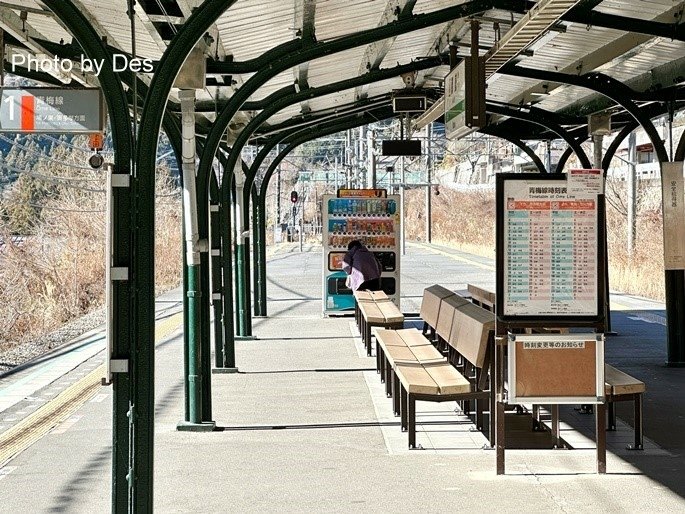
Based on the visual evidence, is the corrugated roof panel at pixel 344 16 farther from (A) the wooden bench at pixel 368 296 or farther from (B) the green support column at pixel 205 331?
(A) the wooden bench at pixel 368 296

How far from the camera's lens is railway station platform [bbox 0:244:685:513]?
6.90 metres

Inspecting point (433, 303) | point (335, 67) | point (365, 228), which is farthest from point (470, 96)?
point (365, 228)

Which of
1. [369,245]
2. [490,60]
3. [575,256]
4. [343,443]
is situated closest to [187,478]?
[343,443]

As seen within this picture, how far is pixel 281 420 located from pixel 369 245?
371 inches

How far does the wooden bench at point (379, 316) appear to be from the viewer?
1305 centimetres

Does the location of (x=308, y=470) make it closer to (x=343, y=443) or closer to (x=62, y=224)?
(x=343, y=443)

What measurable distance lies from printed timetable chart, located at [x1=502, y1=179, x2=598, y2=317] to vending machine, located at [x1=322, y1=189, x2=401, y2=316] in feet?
36.1

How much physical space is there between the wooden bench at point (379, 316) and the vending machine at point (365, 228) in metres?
3.36

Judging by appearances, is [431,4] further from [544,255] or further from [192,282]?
[544,255]

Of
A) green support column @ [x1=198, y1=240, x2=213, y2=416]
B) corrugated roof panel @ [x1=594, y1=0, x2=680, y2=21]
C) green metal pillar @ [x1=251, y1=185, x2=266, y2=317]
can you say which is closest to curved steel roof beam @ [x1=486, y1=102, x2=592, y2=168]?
corrugated roof panel @ [x1=594, y1=0, x2=680, y2=21]

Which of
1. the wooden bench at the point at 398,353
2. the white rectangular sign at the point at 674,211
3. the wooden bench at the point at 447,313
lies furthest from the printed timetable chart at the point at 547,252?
the white rectangular sign at the point at 674,211

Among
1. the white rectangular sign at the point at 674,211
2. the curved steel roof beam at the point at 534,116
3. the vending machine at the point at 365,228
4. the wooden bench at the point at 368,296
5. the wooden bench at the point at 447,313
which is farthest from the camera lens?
the vending machine at the point at 365,228

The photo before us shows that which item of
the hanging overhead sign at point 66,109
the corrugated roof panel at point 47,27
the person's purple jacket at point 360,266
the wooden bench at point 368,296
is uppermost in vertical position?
the corrugated roof panel at point 47,27

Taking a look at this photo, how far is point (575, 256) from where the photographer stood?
302 inches
